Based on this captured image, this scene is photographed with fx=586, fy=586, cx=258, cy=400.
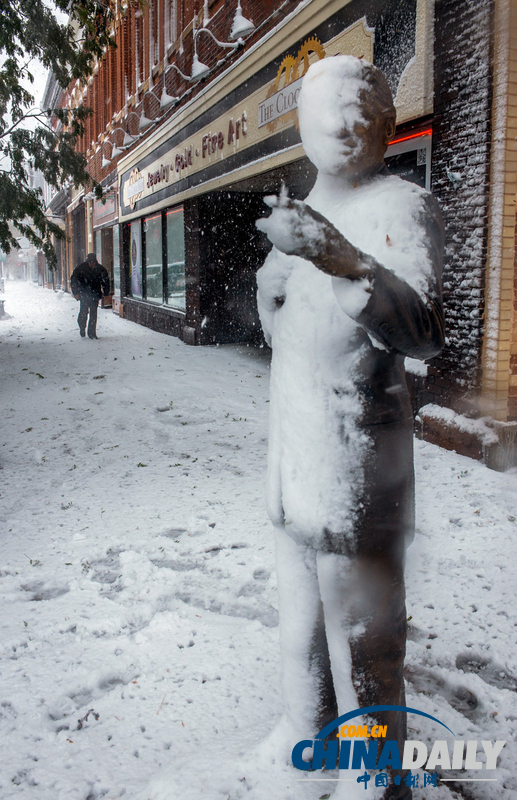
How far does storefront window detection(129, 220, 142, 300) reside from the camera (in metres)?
17.2

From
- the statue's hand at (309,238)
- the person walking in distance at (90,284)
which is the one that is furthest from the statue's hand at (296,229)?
the person walking in distance at (90,284)

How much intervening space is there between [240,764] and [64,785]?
0.61m

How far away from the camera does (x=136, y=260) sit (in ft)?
57.6

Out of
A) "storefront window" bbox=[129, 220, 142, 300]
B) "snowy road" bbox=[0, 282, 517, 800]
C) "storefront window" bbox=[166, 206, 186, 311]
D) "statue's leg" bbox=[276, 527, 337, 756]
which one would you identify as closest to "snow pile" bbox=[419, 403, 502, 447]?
"snowy road" bbox=[0, 282, 517, 800]

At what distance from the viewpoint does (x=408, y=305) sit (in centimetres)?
132

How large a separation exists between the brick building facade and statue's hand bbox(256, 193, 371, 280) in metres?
3.95

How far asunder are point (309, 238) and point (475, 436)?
4109 millimetres

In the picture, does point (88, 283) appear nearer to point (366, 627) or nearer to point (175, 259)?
point (175, 259)

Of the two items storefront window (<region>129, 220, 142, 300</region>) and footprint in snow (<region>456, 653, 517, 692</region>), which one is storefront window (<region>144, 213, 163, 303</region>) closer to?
storefront window (<region>129, 220, 142, 300</region>)

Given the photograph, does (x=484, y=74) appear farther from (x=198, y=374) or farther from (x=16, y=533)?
(x=198, y=374)

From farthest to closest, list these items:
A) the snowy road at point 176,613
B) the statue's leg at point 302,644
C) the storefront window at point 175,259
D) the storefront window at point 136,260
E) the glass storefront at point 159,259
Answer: the storefront window at point 136,260 → the glass storefront at point 159,259 → the storefront window at point 175,259 → the snowy road at point 176,613 → the statue's leg at point 302,644

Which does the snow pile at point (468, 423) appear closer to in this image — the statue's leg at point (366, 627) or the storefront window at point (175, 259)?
the statue's leg at point (366, 627)

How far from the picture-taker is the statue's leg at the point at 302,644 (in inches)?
69.5

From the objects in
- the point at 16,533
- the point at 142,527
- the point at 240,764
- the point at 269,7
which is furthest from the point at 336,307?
the point at 269,7
